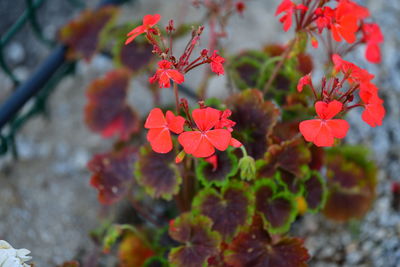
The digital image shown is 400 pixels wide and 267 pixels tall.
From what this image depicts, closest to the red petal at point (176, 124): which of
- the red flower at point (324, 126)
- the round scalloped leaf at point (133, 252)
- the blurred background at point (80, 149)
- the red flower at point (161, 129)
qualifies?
the red flower at point (161, 129)

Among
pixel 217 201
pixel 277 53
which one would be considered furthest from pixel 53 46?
pixel 217 201

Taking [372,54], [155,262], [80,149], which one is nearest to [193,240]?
[155,262]

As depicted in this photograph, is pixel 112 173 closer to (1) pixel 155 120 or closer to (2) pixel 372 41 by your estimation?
(1) pixel 155 120

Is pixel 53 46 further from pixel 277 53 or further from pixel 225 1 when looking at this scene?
pixel 277 53

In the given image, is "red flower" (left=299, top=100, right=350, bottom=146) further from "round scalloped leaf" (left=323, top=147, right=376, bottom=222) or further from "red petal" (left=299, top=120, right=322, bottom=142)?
"round scalloped leaf" (left=323, top=147, right=376, bottom=222)

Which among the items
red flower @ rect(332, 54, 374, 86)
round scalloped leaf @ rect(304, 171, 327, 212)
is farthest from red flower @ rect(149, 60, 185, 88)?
round scalloped leaf @ rect(304, 171, 327, 212)

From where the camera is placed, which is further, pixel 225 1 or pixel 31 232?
pixel 225 1

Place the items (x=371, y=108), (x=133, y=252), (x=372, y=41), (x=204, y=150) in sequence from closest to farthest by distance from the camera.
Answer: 1. (x=204, y=150)
2. (x=371, y=108)
3. (x=372, y=41)
4. (x=133, y=252)
